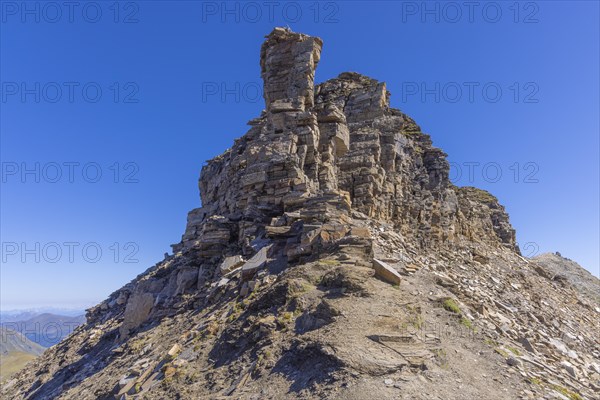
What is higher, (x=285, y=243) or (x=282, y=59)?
(x=282, y=59)

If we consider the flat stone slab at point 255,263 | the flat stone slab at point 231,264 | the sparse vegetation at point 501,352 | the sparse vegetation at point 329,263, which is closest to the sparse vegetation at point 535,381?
the sparse vegetation at point 501,352

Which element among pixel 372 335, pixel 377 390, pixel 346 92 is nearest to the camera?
pixel 377 390

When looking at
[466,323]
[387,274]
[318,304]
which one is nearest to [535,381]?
[466,323]

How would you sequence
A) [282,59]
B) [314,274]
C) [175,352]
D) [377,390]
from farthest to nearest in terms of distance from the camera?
[282,59]
[314,274]
[175,352]
[377,390]

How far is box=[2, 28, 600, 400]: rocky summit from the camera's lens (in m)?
10.3

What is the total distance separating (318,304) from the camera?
1301 cm

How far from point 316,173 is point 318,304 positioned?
16.5 meters

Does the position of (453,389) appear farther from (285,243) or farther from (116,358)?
(116,358)

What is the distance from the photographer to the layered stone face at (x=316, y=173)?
73.6 feet

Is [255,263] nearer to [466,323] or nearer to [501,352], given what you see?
[466,323]

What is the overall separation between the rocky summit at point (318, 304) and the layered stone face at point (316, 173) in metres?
0.15

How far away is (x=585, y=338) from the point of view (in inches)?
941

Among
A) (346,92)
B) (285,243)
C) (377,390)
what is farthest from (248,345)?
(346,92)

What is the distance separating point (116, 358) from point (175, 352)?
7.68m
